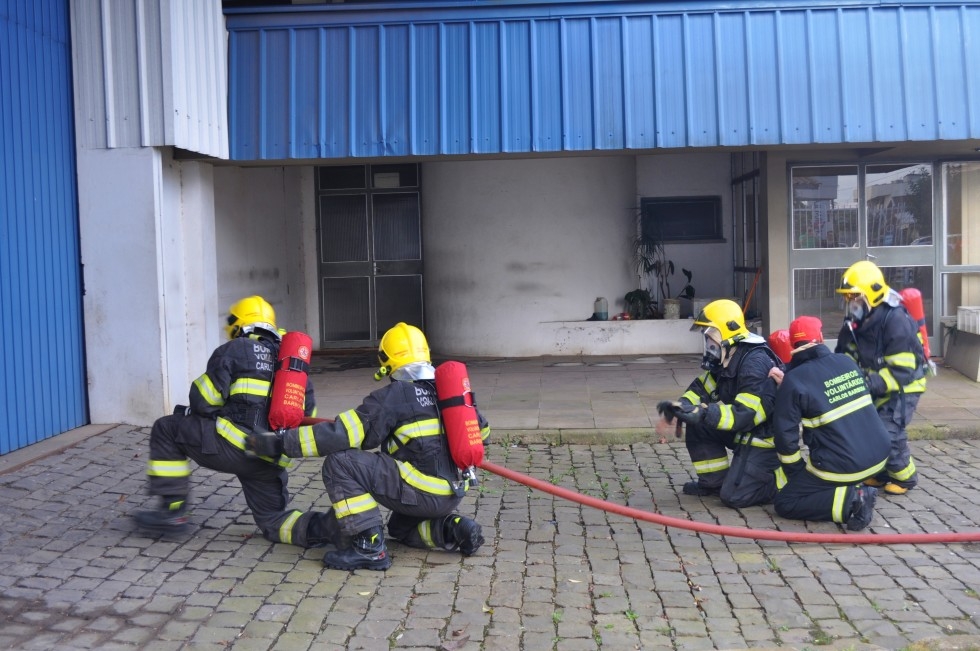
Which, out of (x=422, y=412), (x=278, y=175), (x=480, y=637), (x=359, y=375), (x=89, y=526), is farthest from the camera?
Result: (x=278, y=175)

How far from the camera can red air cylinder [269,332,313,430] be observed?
579 centimetres

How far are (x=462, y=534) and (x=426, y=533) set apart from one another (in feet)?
0.85

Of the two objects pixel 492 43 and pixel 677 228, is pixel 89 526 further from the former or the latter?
pixel 677 228

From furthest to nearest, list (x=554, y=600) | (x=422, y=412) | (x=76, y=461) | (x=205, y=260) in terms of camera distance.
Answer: (x=205, y=260)
(x=76, y=461)
(x=422, y=412)
(x=554, y=600)

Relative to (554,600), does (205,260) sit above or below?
above

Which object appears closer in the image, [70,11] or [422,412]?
[422,412]

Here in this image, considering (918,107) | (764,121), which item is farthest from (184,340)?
(918,107)

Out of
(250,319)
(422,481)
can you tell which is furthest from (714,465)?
(250,319)

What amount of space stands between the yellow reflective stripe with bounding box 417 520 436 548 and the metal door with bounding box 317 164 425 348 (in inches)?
353

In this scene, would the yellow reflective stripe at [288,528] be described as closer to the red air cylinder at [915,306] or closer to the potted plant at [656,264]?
the red air cylinder at [915,306]

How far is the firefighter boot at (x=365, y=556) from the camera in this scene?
5.46 metres

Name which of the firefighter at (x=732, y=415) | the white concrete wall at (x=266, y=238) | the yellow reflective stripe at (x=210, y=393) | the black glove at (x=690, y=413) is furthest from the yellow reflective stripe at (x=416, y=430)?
the white concrete wall at (x=266, y=238)

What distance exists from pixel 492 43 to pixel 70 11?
12.8 feet

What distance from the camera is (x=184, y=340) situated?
30.3ft
